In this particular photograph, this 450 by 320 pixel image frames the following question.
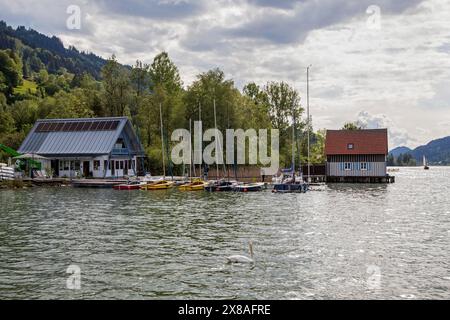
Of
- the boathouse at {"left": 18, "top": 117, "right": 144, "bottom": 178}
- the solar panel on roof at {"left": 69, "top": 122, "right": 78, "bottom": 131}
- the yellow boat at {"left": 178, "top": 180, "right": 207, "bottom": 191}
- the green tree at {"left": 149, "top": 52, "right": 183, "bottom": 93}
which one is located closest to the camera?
the yellow boat at {"left": 178, "top": 180, "right": 207, "bottom": 191}

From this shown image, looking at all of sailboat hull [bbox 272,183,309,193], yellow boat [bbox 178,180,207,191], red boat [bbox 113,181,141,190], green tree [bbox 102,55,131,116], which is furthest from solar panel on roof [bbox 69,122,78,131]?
sailboat hull [bbox 272,183,309,193]

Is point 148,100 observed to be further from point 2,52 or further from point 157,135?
point 2,52

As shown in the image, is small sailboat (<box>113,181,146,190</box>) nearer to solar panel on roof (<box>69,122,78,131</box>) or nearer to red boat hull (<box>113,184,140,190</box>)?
red boat hull (<box>113,184,140,190</box>)

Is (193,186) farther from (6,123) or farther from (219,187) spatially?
(6,123)

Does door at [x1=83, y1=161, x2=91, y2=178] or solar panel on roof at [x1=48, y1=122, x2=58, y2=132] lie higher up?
solar panel on roof at [x1=48, y1=122, x2=58, y2=132]

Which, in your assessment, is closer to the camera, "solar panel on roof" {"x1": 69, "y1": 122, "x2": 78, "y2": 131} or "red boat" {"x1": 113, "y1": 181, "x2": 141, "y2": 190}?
"red boat" {"x1": 113, "y1": 181, "x2": 141, "y2": 190}

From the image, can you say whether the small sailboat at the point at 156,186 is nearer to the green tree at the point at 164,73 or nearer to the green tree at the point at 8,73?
the green tree at the point at 164,73

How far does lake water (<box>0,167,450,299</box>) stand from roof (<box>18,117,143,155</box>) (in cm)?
3625

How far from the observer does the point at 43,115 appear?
107 meters

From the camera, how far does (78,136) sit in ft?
264

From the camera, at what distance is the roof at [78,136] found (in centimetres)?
7788

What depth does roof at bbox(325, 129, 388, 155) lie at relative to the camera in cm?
8388

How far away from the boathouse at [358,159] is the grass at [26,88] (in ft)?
355
